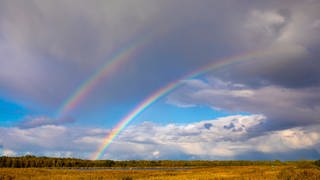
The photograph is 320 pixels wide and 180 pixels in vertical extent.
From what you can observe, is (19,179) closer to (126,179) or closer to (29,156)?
(126,179)

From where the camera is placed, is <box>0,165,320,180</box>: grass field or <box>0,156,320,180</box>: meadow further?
<box>0,156,320,180</box>: meadow

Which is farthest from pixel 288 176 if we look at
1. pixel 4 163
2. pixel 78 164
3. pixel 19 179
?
pixel 78 164

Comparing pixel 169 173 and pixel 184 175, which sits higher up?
pixel 184 175

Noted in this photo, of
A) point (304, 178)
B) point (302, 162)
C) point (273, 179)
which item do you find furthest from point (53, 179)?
point (302, 162)

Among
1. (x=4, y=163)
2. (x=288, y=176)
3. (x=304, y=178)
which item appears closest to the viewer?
(x=304, y=178)

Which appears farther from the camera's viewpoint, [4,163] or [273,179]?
[4,163]

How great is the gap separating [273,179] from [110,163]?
158 meters

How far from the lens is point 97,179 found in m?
48.7

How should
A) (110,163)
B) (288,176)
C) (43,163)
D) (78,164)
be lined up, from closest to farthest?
1. (288,176)
2. (43,163)
3. (78,164)
4. (110,163)

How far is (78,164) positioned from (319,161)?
131m

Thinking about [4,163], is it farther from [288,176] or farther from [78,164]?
[288,176]

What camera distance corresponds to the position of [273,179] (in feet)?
135

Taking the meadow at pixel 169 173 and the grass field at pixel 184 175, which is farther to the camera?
the meadow at pixel 169 173

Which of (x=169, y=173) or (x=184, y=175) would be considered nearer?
(x=184, y=175)
